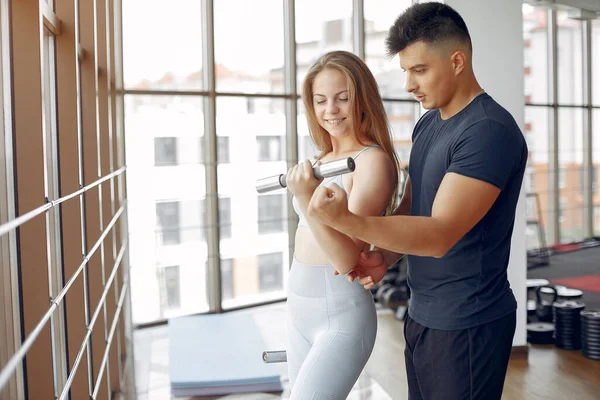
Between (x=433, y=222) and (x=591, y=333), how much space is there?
3024 mm

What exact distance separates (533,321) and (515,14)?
2.22 metres

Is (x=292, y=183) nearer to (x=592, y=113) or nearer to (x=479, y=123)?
A: (x=479, y=123)

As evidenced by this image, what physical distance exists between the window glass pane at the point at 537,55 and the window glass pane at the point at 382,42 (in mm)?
2542

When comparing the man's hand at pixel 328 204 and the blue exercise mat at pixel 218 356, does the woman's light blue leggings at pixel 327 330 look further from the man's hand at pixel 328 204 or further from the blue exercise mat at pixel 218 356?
the blue exercise mat at pixel 218 356

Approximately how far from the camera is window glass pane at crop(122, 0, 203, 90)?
16.7 ft

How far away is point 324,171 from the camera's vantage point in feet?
4.09

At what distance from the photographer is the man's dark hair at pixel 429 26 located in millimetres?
1494

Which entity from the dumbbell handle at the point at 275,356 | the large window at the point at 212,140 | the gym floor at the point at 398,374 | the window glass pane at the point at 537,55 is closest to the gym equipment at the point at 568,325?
the gym floor at the point at 398,374

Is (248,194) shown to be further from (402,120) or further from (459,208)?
(459,208)

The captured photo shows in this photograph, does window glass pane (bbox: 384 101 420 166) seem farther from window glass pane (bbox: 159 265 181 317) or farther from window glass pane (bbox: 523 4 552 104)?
window glass pane (bbox: 159 265 181 317)

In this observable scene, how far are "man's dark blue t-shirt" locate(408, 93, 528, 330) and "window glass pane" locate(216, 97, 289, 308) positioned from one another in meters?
3.98

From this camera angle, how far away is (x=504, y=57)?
374 centimetres

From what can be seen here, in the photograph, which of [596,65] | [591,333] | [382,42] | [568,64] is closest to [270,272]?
[382,42]

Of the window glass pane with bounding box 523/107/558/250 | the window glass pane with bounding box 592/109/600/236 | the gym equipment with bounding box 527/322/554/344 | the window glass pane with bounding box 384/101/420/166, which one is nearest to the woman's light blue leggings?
the gym equipment with bounding box 527/322/554/344
